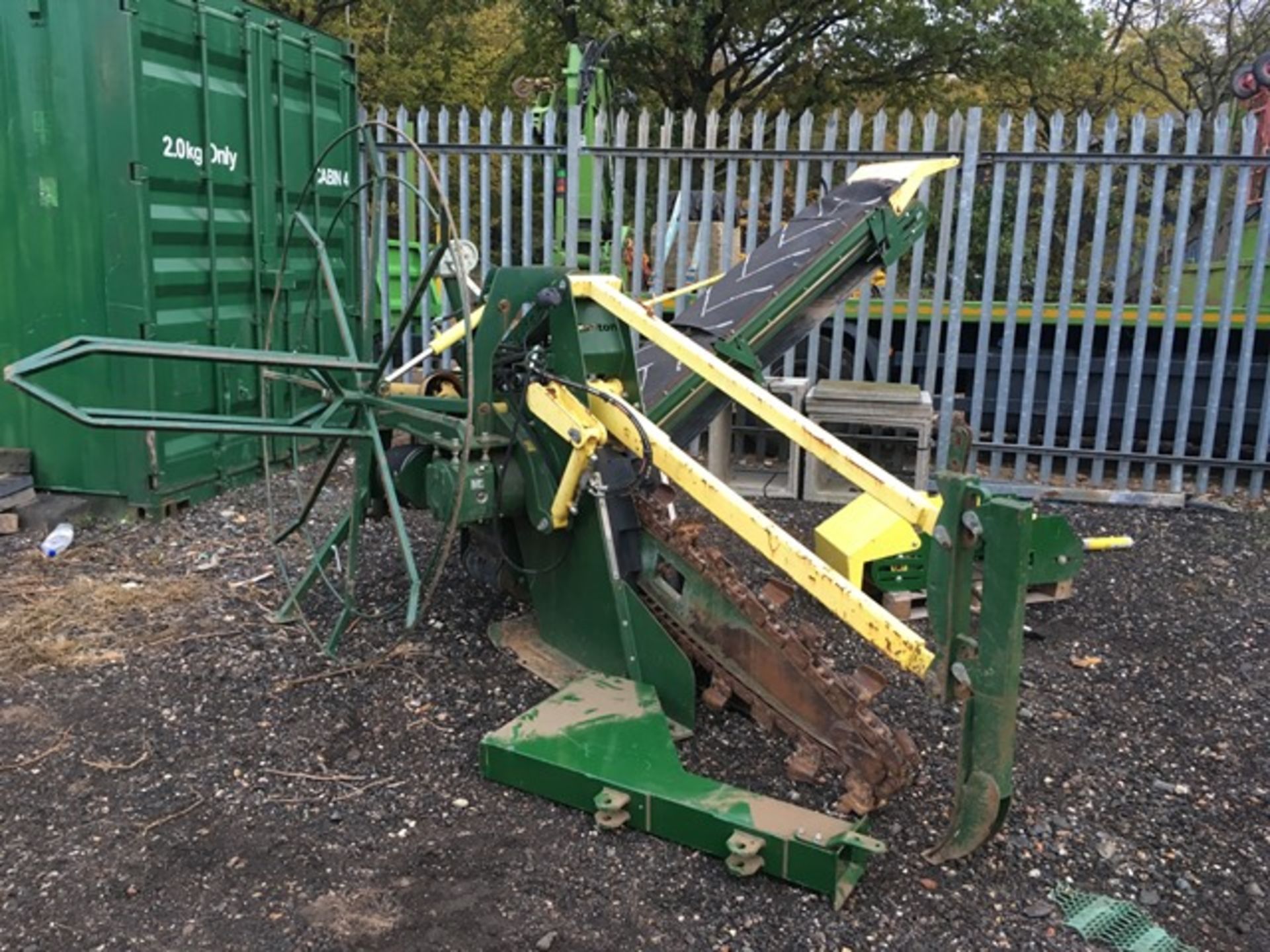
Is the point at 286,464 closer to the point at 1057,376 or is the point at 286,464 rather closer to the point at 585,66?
Result: the point at 585,66

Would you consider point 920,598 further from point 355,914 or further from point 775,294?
point 355,914

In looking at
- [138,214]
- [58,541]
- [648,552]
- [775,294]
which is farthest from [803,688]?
[138,214]

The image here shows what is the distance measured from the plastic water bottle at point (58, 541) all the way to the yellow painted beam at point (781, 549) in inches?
126

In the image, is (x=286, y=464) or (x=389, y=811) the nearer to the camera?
(x=389, y=811)

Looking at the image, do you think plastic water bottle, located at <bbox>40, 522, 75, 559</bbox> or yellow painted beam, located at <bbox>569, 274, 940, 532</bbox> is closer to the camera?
yellow painted beam, located at <bbox>569, 274, 940, 532</bbox>

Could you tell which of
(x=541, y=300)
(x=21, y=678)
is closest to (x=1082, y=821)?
(x=541, y=300)

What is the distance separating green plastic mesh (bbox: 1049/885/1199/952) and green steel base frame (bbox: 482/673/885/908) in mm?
504

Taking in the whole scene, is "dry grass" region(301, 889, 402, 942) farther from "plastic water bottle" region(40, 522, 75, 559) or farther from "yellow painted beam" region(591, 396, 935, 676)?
"plastic water bottle" region(40, 522, 75, 559)

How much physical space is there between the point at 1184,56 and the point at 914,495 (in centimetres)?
2144

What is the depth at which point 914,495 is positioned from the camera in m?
3.12

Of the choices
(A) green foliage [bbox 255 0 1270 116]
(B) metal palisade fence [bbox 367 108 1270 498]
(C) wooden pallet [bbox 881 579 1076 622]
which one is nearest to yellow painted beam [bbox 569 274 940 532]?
(C) wooden pallet [bbox 881 579 1076 622]

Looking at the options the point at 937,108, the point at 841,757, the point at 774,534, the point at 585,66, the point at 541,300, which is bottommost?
the point at 841,757

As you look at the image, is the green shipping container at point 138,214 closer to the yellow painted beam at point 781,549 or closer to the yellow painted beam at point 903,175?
the yellow painted beam at point 781,549

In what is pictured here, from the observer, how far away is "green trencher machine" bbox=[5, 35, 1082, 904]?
2777 millimetres
